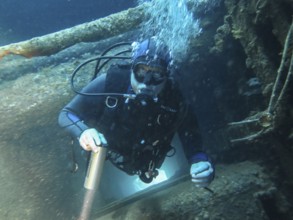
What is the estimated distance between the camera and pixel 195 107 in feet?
16.4

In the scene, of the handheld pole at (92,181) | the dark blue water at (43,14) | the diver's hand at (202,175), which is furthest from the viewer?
the dark blue water at (43,14)

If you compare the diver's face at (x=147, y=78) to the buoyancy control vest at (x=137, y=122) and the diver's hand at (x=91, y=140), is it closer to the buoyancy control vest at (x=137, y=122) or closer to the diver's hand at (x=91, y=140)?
the buoyancy control vest at (x=137, y=122)

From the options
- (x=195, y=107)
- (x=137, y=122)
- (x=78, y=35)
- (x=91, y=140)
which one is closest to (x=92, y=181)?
(x=91, y=140)

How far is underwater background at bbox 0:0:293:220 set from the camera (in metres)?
2.92

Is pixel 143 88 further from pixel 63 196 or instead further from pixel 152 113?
pixel 63 196

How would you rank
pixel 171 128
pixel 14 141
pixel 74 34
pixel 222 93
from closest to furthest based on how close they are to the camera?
pixel 171 128
pixel 14 141
pixel 222 93
pixel 74 34

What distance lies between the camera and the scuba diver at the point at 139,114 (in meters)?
2.94

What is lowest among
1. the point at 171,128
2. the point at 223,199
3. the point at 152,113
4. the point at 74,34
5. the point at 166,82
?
the point at 223,199

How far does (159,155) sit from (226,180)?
0.79m

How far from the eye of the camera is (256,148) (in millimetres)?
3957

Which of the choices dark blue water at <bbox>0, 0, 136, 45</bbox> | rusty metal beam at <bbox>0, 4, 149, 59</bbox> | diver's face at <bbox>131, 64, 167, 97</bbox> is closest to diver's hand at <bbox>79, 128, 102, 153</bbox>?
diver's face at <bbox>131, 64, 167, 97</bbox>

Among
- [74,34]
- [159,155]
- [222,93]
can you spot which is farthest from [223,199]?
[74,34]

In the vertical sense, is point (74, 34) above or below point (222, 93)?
above

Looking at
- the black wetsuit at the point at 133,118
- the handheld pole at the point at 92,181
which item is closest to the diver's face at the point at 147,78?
the black wetsuit at the point at 133,118
